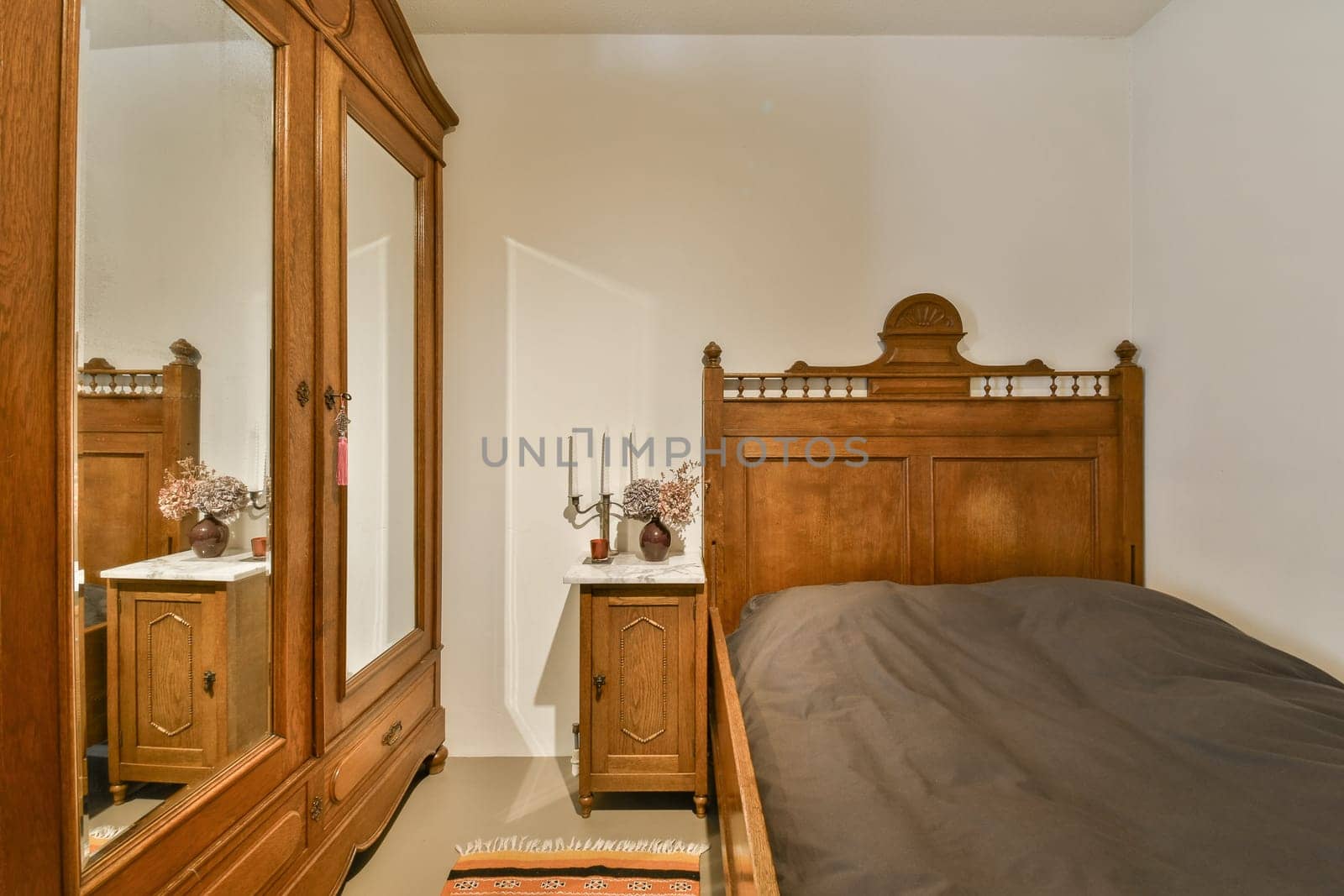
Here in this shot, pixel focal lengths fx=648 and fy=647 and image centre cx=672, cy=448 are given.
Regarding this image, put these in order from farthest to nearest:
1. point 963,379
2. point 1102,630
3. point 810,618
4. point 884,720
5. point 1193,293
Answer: point 963,379 < point 1193,293 < point 810,618 < point 1102,630 < point 884,720

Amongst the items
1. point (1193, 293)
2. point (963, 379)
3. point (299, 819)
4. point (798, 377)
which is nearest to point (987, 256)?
point (963, 379)

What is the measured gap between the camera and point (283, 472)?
53.7 inches

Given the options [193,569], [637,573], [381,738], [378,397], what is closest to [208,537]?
[193,569]

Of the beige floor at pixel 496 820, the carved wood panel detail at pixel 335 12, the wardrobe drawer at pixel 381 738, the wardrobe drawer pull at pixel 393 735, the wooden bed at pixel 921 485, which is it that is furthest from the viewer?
the wooden bed at pixel 921 485

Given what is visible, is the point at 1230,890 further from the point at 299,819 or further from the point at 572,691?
the point at 572,691

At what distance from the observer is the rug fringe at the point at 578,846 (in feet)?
5.82

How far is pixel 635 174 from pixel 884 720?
1.89m

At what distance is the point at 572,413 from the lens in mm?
2305

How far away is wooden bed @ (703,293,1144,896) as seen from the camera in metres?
2.21

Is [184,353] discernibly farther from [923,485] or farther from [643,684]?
Result: [923,485]

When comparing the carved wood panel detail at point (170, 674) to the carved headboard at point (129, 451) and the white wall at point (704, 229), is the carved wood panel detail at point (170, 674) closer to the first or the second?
the carved headboard at point (129, 451)

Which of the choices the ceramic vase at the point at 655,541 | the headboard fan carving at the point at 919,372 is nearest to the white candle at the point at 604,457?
the ceramic vase at the point at 655,541

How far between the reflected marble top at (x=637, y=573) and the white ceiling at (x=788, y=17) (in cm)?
183

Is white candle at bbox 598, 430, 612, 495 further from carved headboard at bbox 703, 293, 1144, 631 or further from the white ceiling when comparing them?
the white ceiling
